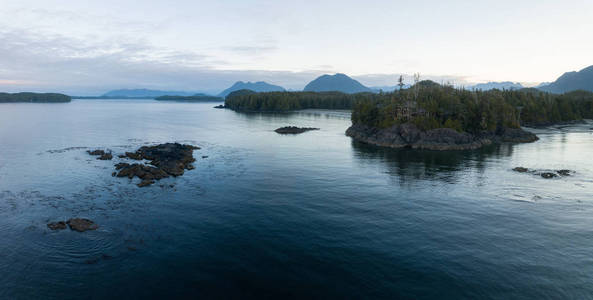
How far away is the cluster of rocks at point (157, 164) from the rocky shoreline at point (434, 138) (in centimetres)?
5534

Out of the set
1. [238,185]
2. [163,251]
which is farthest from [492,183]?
[163,251]

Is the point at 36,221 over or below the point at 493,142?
below

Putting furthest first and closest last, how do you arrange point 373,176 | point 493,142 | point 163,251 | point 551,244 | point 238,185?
point 493,142 < point 373,176 < point 238,185 < point 551,244 < point 163,251

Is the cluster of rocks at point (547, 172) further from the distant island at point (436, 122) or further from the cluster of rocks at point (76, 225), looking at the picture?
the cluster of rocks at point (76, 225)

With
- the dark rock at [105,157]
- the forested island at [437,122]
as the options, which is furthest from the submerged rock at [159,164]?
the forested island at [437,122]

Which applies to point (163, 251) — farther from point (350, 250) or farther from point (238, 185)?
point (238, 185)

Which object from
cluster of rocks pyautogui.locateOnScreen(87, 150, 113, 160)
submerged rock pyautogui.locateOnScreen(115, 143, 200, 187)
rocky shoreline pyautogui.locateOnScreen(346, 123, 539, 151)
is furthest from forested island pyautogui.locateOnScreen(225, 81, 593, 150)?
cluster of rocks pyautogui.locateOnScreen(87, 150, 113, 160)

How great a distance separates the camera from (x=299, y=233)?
32469 mm

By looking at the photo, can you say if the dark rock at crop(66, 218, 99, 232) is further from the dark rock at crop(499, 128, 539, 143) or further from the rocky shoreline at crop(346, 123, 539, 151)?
the dark rock at crop(499, 128, 539, 143)

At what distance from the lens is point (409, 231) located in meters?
33.2

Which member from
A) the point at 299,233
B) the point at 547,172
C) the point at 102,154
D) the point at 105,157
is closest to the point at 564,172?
the point at 547,172

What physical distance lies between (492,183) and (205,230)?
1826 inches

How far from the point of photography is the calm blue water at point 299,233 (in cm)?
2386

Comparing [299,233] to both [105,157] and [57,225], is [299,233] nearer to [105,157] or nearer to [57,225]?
Result: [57,225]
